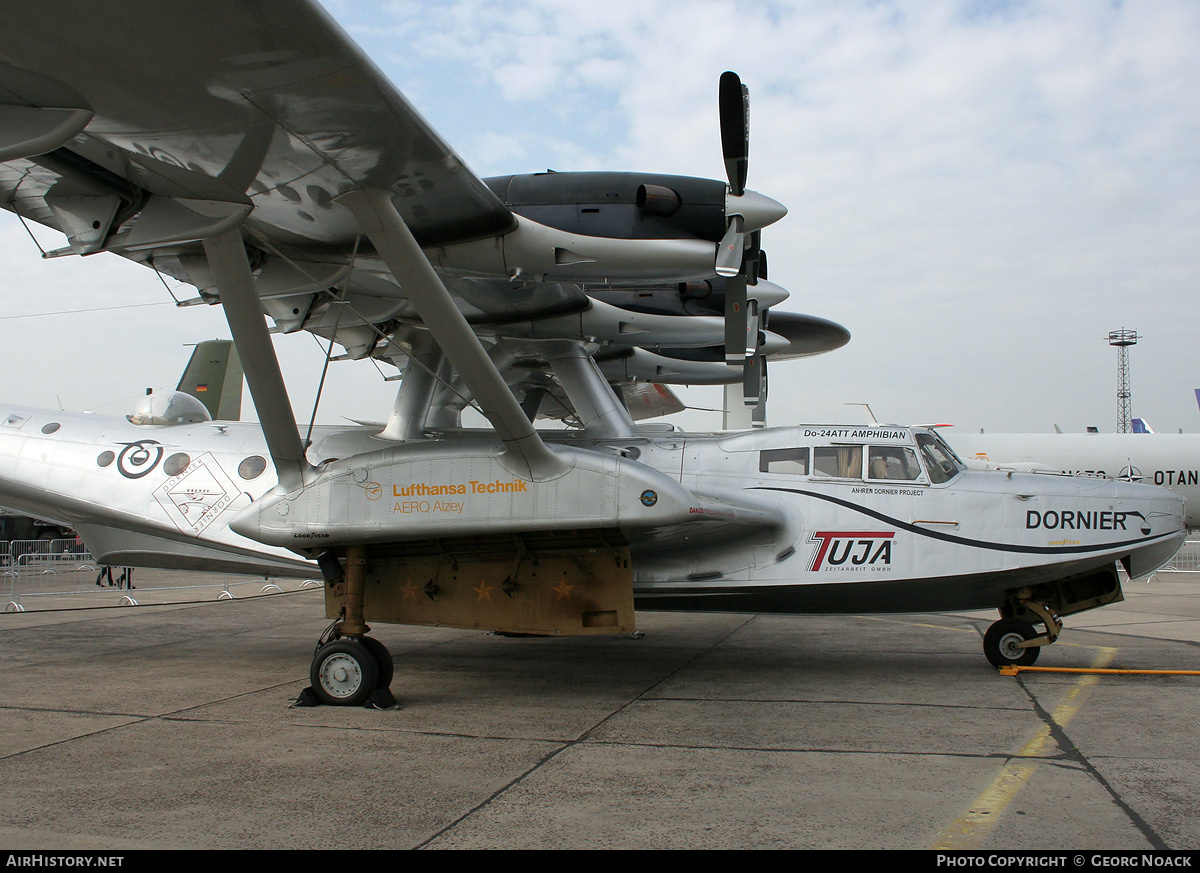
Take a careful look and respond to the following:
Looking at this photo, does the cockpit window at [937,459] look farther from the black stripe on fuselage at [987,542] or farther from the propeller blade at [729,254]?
the propeller blade at [729,254]

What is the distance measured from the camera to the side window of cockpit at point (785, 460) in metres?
8.95

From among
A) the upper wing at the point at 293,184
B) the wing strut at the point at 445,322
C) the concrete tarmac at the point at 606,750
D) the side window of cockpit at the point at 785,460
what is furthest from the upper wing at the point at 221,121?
the side window of cockpit at the point at 785,460

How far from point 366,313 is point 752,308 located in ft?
16.4

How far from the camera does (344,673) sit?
7.47 m

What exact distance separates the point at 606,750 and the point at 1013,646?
509cm

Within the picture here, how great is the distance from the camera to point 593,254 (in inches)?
307

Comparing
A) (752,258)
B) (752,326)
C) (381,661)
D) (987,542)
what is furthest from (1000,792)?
(752,326)

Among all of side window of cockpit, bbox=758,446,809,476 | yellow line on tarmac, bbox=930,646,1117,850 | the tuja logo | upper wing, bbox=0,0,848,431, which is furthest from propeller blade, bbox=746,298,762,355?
yellow line on tarmac, bbox=930,646,1117,850

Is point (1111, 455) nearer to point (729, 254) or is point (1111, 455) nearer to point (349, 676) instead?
point (729, 254)

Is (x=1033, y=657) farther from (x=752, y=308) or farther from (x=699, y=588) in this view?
(x=752, y=308)

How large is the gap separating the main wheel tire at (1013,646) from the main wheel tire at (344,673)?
20.1ft

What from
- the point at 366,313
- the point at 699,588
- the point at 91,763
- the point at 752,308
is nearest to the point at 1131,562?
the point at 699,588

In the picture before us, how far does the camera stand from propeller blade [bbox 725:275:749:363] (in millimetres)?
9781

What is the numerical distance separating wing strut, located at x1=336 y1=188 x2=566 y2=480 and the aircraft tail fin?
22.4 meters
